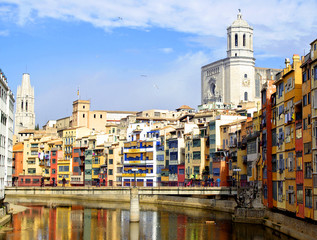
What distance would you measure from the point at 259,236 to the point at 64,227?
22788 mm

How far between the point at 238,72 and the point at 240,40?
1327 centimetres

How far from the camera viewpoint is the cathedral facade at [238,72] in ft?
616

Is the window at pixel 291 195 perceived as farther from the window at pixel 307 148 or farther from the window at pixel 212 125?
the window at pixel 212 125

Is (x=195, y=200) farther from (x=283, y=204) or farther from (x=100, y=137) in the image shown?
(x=100, y=137)

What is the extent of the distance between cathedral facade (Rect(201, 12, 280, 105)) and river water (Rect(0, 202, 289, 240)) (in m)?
106

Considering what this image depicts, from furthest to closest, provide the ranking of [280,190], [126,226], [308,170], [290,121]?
[126,226]
[280,190]
[290,121]
[308,170]

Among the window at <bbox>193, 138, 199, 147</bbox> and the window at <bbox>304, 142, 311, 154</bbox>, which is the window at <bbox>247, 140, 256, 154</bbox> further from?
the window at <bbox>304, 142, 311, 154</bbox>

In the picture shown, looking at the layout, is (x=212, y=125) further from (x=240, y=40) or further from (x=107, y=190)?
(x=240, y=40)

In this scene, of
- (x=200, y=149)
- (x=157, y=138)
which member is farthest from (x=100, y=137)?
(x=200, y=149)

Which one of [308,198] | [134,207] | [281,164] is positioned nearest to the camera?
[308,198]

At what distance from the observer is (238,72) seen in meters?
188

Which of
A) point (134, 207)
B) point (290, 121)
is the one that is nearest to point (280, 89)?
point (290, 121)

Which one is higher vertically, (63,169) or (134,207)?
(63,169)

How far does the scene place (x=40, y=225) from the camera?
67.9 m
